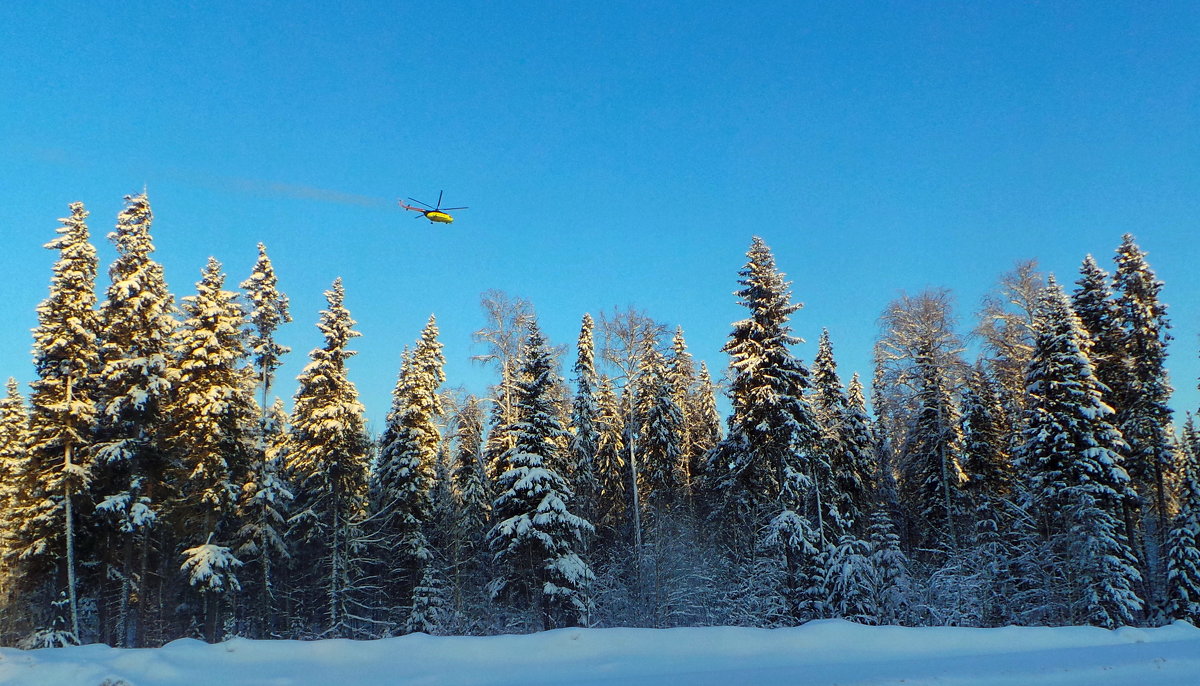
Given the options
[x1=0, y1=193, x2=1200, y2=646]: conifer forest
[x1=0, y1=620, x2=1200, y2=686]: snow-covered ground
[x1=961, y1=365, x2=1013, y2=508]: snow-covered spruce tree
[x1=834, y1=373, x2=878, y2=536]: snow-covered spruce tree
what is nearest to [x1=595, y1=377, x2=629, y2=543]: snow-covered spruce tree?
[x1=0, y1=193, x2=1200, y2=646]: conifer forest

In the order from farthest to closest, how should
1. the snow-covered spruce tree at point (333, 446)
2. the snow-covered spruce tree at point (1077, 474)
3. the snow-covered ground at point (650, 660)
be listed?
the snow-covered spruce tree at point (333, 446) < the snow-covered spruce tree at point (1077, 474) < the snow-covered ground at point (650, 660)

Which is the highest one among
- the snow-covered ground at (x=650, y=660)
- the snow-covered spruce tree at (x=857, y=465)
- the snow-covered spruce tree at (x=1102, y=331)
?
the snow-covered spruce tree at (x=1102, y=331)

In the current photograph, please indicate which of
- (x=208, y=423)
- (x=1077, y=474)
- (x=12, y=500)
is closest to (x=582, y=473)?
(x=208, y=423)

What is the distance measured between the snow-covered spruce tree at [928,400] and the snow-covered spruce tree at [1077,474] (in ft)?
13.7

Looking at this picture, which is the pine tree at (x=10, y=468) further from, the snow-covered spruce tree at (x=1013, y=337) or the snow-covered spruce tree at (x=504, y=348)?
the snow-covered spruce tree at (x=1013, y=337)

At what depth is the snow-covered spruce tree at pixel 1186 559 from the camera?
27438 mm

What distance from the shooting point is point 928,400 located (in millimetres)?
33906

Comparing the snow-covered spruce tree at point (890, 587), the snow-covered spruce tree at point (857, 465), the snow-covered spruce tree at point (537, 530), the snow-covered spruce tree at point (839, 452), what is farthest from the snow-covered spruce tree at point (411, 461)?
the snow-covered spruce tree at point (890, 587)

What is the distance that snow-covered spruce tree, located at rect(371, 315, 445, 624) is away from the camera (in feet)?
112

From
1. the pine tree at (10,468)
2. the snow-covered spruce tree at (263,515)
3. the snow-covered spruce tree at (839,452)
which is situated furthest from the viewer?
the pine tree at (10,468)

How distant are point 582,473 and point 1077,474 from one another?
19698 mm

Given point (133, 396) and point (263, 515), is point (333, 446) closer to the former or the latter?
point (263, 515)

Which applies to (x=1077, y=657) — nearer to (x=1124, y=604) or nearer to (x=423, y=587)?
(x=1124, y=604)

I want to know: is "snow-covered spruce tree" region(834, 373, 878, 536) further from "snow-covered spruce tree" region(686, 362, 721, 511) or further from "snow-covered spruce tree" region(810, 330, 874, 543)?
"snow-covered spruce tree" region(686, 362, 721, 511)
